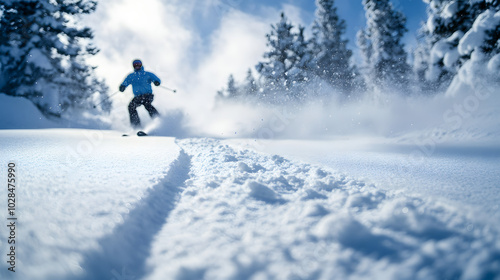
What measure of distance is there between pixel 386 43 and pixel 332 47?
472 centimetres

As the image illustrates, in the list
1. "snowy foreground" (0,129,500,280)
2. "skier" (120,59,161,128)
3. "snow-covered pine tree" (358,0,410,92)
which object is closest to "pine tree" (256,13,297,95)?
"snow-covered pine tree" (358,0,410,92)

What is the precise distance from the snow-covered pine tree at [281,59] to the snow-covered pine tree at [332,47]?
4626 mm

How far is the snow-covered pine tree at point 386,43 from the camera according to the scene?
2116cm

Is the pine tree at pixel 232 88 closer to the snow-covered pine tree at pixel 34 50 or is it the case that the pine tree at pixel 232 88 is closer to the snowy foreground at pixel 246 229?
the snow-covered pine tree at pixel 34 50

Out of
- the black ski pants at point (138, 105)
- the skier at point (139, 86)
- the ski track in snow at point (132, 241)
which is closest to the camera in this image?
the ski track in snow at point (132, 241)

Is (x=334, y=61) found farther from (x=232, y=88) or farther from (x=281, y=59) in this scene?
(x=232, y=88)

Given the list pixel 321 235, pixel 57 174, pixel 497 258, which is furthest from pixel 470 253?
pixel 57 174

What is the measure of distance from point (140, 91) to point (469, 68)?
968 cm

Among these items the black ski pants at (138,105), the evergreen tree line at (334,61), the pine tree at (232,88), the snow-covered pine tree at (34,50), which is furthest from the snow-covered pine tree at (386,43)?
the pine tree at (232,88)

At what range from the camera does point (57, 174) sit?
6.77ft

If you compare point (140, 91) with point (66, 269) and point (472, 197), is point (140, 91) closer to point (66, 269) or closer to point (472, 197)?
point (66, 269)

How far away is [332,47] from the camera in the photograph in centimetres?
2420

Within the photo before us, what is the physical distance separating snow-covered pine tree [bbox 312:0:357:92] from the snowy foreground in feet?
76.4

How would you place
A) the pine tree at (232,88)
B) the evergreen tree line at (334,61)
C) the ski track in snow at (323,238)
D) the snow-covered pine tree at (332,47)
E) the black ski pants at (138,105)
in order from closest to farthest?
the ski track in snow at (323,238), the black ski pants at (138,105), the evergreen tree line at (334,61), the snow-covered pine tree at (332,47), the pine tree at (232,88)
